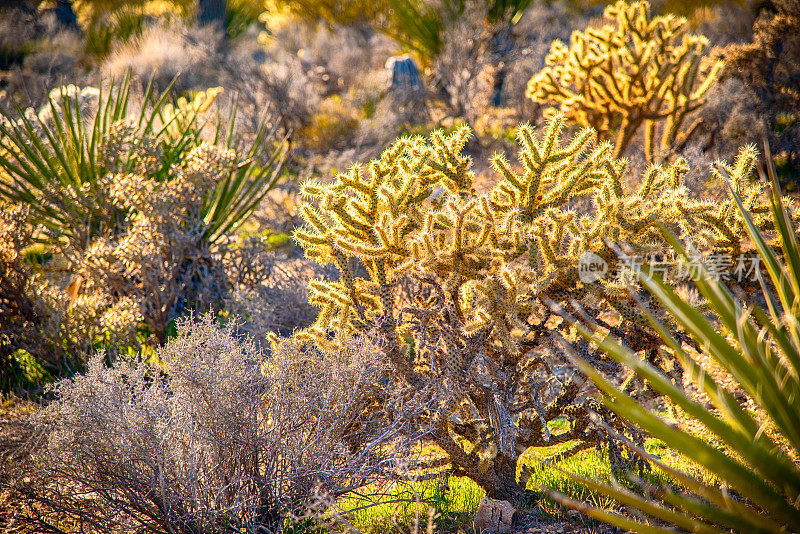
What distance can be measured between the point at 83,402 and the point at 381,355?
3.89 ft

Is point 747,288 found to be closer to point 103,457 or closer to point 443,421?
point 443,421

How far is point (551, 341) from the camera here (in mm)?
2562

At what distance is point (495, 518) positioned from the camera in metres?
2.28

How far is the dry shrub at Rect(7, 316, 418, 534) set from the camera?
2223 millimetres

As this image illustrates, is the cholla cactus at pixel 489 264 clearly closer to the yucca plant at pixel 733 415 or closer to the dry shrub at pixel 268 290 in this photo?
the yucca plant at pixel 733 415

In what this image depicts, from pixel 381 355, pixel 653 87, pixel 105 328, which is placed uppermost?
pixel 653 87

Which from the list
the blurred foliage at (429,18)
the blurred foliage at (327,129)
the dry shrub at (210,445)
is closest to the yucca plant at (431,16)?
the blurred foliage at (429,18)

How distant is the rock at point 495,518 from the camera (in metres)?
2.27

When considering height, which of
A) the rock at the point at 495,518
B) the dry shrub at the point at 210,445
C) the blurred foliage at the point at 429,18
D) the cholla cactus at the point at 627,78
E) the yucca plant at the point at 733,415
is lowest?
the rock at the point at 495,518

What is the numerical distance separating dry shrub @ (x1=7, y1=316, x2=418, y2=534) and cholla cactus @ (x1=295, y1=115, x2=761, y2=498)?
0.25m

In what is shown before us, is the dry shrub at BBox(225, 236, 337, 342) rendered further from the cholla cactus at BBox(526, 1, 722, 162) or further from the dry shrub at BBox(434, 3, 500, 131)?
the dry shrub at BBox(434, 3, 500, 131)

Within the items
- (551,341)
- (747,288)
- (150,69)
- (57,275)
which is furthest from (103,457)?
(150,69)

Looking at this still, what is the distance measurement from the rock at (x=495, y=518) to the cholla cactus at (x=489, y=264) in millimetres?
147

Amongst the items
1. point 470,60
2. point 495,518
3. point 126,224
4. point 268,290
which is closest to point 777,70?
point 470,60
